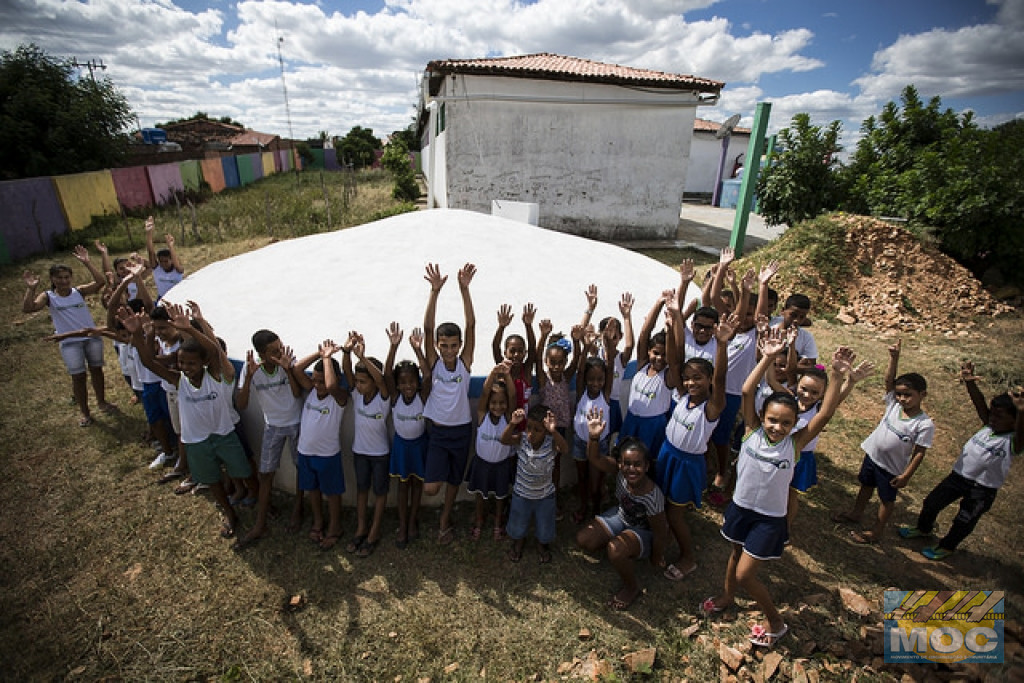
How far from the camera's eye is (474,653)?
10.2 feet

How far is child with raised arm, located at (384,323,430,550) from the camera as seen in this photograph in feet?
11.9

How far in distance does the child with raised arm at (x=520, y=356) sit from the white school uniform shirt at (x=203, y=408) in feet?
6.82

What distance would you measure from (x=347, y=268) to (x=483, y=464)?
273 centimetres

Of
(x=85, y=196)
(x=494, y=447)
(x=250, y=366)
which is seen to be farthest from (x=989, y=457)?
(x=85, y=196)

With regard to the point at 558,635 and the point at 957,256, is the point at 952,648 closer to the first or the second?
the point at 558,635

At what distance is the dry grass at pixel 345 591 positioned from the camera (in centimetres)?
305

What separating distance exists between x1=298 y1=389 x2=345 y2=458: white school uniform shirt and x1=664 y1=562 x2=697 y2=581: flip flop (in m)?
2.62

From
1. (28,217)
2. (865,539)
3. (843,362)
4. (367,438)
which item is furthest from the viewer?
(28,217)

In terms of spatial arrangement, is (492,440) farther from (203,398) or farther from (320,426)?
(203,398)

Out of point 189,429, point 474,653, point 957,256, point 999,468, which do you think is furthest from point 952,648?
point 957,256

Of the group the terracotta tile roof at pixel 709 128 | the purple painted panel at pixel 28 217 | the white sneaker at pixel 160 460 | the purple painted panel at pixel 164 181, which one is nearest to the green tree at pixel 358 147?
the purple painted panel at pixel 164 181

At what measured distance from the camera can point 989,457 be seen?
3.50 m

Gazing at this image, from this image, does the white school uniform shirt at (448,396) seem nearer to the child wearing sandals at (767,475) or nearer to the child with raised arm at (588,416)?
the child with raised arm at (588,416)

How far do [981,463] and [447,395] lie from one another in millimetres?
3841
